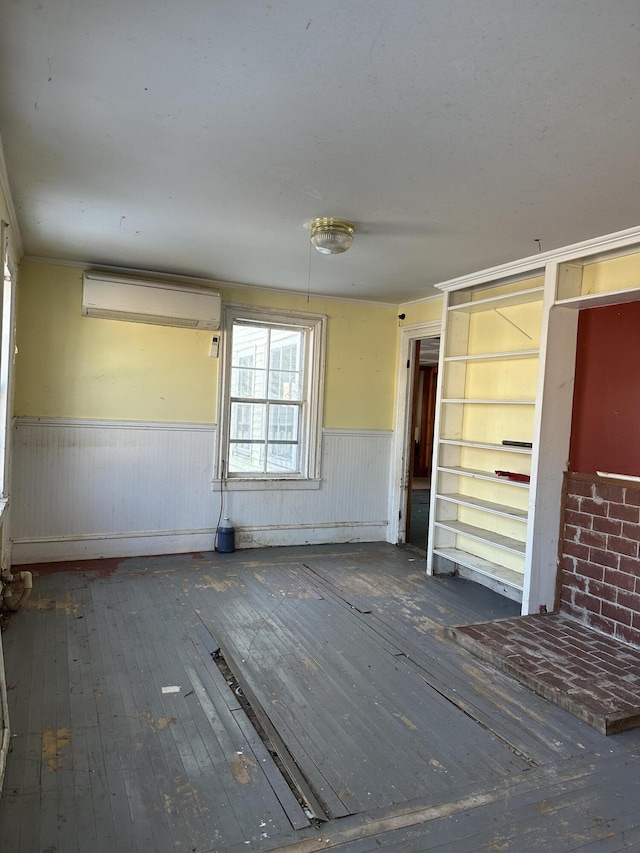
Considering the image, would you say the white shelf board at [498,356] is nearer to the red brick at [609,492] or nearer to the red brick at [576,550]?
the red brick at [609,492]

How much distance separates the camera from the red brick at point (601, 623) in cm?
365

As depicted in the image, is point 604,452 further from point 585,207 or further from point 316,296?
point 316,296

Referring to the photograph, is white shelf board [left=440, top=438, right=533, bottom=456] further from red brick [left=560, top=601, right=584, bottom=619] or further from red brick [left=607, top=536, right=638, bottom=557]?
red brick [left=560, top=601, right=584, bottom=619]

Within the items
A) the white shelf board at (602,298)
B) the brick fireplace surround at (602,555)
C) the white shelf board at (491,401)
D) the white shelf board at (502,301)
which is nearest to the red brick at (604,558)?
the brick fireplace surround at (602,555)

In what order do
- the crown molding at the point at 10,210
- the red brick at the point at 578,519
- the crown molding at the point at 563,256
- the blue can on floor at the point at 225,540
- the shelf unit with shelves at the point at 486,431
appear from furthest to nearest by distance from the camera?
the blue can on floor at the point at 225,540 → the shelf unit with shelves at the point at 486,431 → the red brick at the point at 578,519 → the crown molding at the point at 563,256 → the crown molding at the point at 10,210

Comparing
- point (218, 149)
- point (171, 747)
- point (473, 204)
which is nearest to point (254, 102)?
point (218, 149)

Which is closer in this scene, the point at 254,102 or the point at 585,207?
the point at 254,102

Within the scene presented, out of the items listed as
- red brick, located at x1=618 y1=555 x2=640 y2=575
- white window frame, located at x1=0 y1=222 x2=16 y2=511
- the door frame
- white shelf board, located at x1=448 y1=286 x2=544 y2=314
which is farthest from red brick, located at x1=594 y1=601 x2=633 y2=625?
white window frame, located at x1=0 y1=222 x2=16 y2=511

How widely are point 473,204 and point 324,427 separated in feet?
10.7

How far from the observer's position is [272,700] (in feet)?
9.08

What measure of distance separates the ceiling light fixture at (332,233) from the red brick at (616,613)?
2.94m

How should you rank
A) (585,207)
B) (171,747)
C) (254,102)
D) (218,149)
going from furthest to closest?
(585,207) → (218,149) → (171,747) → (254,102)

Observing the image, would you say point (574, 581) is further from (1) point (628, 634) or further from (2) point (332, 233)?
(2) point (332, 233)

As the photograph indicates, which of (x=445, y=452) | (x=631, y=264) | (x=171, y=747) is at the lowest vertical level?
(x=171, y=747)
